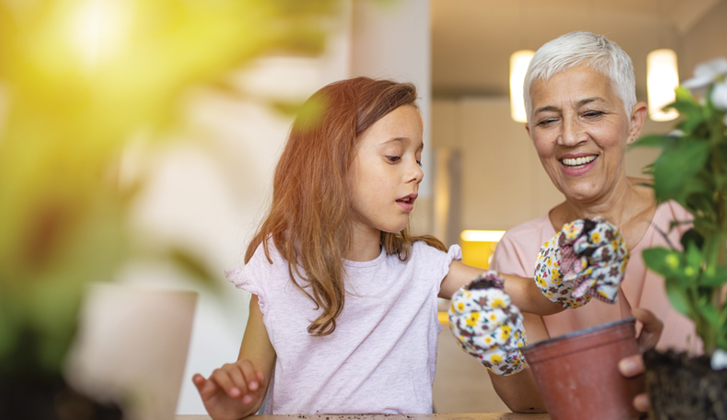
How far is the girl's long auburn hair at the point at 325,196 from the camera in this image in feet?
3.10

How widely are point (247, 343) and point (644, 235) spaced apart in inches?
30.1

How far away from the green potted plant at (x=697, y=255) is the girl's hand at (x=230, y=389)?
1.37ft

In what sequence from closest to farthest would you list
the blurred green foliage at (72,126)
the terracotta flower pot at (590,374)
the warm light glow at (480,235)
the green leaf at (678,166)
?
the blurred green foliage at (72,126) → the green leaf at (678,166) → the terracotta flower pot at (590,374) → the warm light glow at (480,235)

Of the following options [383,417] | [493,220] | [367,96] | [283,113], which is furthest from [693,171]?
[493,220]

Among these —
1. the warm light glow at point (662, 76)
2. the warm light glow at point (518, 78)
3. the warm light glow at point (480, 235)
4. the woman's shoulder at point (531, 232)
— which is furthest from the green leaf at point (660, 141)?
the warm light glow at point (480, 235)

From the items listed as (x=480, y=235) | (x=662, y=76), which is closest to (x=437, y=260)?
(x=662, y=76)

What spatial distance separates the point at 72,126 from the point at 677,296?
16.1 inches

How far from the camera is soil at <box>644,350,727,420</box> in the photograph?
0.38 meters

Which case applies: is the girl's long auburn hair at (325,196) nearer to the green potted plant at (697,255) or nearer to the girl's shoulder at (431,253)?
the girl's shoulder at (431,253)

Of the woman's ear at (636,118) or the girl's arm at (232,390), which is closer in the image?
the girl's arm at (232,390)

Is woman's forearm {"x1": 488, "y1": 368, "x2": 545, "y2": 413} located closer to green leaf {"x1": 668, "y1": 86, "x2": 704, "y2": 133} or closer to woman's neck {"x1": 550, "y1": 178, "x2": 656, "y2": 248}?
woman's neck {"x1": 550, "y1": 178, "x2": 656, "y2": 248}

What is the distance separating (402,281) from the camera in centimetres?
104

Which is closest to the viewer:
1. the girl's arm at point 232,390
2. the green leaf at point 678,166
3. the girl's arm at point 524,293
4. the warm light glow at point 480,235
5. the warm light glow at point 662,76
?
the green leaf at point 678,166

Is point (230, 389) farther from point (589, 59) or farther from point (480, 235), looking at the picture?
point (480, 235)
